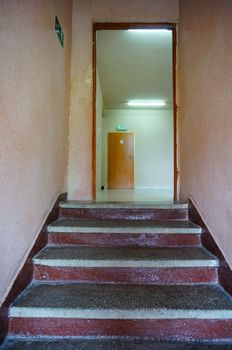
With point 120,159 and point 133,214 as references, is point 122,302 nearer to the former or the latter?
point 133,214

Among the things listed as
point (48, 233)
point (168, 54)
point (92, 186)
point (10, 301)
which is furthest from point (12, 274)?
point (168, 54)

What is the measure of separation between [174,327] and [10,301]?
36.2 inches

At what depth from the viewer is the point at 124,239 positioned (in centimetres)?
200

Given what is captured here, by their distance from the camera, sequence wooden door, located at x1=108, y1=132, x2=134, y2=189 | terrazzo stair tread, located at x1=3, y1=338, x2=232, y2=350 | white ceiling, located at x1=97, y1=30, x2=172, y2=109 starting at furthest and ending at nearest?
wooden door, located at x1=108, y1=132, x2=134, y2=189 → white ceiling, located at x1=97, y1=30, x2=172, y2=109 → terrazzo stair tread, located at x1=3, y1=338, x2=232, y2=350

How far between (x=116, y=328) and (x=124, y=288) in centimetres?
27

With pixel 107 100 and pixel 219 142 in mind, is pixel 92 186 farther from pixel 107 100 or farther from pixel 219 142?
pixel 107 100

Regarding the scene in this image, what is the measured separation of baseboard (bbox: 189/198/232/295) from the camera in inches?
60.7

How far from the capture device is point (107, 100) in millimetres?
7512

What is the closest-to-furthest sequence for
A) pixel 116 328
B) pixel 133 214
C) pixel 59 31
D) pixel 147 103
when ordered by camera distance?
pixel 116 328, pixel 133 214, pixel 59 31, pixel 147 103

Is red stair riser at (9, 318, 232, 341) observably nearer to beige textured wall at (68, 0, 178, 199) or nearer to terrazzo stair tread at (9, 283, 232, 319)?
terrazzo stair tread at (9, 283, 232, 319)

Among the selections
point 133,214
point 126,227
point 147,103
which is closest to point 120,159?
point 147,103

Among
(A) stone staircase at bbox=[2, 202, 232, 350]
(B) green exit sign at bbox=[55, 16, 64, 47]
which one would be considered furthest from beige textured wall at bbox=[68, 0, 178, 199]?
(A) stone staircase at bbox=[2, 202, 232, 350]

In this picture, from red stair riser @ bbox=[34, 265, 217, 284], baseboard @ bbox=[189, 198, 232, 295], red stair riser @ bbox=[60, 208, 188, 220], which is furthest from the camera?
red stair riser @ bbox=[60, 208, 188, 220]

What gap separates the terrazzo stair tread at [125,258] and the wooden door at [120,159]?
639cm
